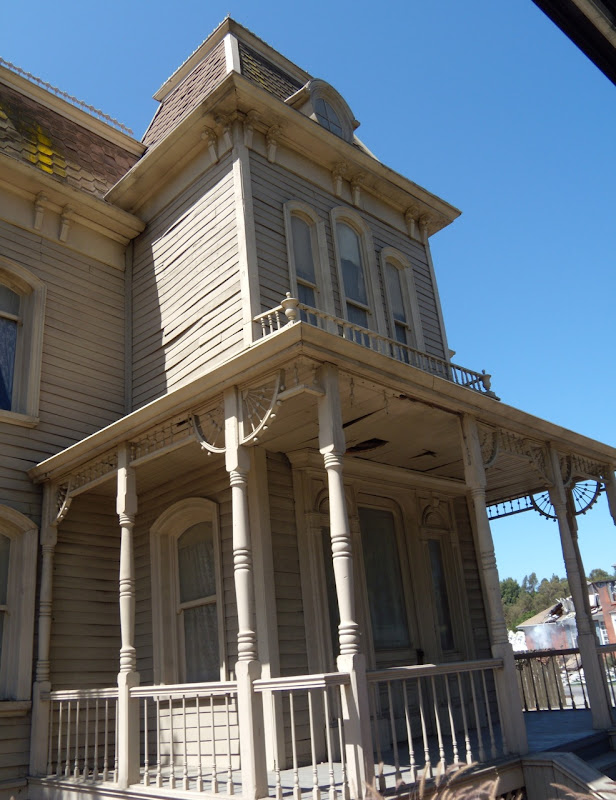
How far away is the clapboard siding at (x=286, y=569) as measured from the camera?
793cm

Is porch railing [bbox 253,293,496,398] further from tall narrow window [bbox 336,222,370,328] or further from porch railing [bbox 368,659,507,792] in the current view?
porch railing [bbox 368,659,507,792]

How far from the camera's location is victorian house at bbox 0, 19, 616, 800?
6.83 meters

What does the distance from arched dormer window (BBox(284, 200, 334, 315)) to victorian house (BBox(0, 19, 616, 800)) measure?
4cm

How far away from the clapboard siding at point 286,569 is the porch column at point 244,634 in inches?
65.2

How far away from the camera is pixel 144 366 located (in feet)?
35.0

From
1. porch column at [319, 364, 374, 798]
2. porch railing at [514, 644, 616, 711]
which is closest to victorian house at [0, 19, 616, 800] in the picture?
porch column at [319, 364, 374, 798]

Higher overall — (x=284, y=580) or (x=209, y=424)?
(x=209, y=424)

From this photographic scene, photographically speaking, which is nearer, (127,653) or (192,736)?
(127,653)

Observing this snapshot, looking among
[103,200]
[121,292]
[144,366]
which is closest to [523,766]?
[144,366]

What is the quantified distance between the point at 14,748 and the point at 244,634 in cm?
405

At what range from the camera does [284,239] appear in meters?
9.95

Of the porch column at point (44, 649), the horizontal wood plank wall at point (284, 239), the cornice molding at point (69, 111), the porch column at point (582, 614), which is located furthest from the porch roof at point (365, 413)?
the cornice molding at point (69, 111)

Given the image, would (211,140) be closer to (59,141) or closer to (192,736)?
(59,141)

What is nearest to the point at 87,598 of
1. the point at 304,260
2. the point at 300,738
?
the point at 300,738
